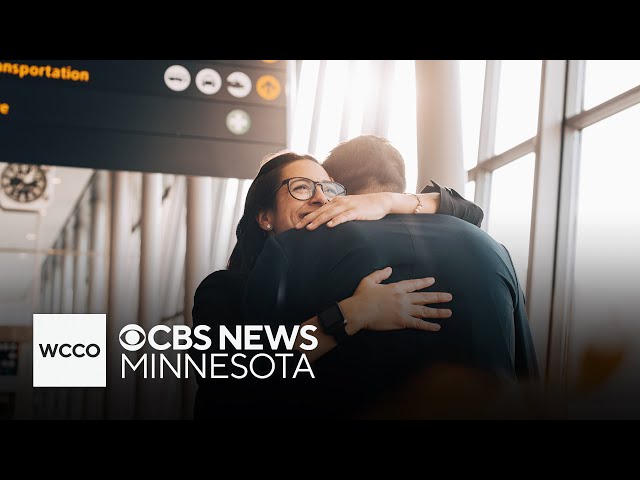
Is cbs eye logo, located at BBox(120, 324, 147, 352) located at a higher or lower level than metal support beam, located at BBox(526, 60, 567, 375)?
lower

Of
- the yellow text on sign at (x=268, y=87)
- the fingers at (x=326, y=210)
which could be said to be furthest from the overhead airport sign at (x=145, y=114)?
the fingers at (x=326, y=210)

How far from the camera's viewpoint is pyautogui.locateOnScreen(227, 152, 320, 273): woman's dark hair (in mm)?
2033

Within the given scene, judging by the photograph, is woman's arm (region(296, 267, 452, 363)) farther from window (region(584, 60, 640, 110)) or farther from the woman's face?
window (region(584, 60, 640, 110))

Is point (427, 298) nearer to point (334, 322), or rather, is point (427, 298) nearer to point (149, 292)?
point (334, 322)

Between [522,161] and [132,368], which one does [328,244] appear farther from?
[522,161]

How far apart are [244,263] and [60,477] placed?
2.34 feet

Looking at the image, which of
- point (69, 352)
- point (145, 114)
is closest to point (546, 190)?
point (145, 114)

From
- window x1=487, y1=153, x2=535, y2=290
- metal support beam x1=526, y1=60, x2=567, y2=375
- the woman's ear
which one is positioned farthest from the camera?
metal support beam x1=526, y1=60, x2=567, y2=375

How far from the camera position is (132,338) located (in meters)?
2.18

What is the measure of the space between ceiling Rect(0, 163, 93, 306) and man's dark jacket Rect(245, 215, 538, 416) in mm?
670

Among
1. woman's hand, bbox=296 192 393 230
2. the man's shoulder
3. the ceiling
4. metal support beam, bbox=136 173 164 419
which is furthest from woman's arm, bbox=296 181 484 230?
the ceiling

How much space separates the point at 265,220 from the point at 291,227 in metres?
0.08

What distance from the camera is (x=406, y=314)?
200 centimetres

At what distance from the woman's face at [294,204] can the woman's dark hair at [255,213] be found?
0.02 m
